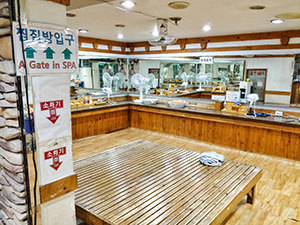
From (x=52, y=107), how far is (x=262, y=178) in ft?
11.7

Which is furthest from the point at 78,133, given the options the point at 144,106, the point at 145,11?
the point at 145,11

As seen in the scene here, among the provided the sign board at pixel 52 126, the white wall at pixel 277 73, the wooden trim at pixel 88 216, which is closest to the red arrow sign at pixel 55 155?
the sign board at pixel 52 126

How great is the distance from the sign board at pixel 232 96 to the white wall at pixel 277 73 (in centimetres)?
76

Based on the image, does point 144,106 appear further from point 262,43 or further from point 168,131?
point 262,43

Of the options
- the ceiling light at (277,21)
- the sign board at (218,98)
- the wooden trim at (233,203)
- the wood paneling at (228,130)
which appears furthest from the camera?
the sign board at (218,98)

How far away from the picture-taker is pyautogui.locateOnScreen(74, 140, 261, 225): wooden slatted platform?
7.00 feet

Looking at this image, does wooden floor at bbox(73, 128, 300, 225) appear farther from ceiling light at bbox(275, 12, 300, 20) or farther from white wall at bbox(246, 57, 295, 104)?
ceiling light at bbox(275, 12, 300, 20)

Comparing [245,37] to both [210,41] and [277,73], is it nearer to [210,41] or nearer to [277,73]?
[210,41]

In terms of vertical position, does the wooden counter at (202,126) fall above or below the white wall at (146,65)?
below

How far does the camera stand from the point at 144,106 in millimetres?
6383

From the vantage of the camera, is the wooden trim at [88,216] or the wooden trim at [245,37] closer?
the wooden trim at [88,216]

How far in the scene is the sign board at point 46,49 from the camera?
1345mm

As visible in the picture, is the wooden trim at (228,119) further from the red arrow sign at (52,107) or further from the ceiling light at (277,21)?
the red arrow sign at (52,107)

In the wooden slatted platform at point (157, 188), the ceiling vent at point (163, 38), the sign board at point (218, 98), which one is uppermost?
the ceiling vent at point (163, 38)
